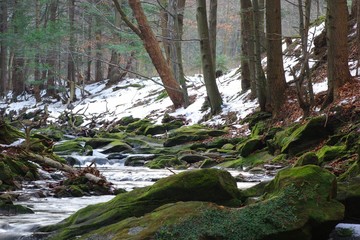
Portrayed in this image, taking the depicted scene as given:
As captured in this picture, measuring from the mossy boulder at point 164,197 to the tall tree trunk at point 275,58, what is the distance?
354 inches

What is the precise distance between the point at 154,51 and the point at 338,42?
39.6 ft

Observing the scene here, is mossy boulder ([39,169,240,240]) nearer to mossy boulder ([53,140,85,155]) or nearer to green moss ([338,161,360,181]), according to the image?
green moss ([338,161,360,181])

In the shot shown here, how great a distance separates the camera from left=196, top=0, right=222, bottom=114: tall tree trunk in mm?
18266

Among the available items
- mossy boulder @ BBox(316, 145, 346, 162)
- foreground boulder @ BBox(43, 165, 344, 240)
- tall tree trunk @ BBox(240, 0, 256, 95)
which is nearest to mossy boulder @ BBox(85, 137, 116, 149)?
tall tree trunk @ BBox(240, 0, 256, 95)

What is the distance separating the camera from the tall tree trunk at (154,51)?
851 inches

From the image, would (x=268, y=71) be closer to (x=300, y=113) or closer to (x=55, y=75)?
(x=300, y=113)

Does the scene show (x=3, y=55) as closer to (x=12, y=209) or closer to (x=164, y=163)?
(x=164, y=163)

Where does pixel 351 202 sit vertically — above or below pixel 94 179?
above

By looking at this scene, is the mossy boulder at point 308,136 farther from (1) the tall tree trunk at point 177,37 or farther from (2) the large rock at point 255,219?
(1) the tall tree trunk at point 177,37

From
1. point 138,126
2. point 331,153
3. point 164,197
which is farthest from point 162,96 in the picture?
point 164,197

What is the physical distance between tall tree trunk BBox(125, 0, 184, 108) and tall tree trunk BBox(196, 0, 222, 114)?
3147mm

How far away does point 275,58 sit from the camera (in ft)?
45.4

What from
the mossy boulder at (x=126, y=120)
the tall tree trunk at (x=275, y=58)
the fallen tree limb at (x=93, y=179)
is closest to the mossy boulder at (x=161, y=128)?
the mossy boulder at (x=126, y=120)

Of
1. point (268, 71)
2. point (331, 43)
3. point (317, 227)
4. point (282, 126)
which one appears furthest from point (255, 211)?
point (268, 71)
